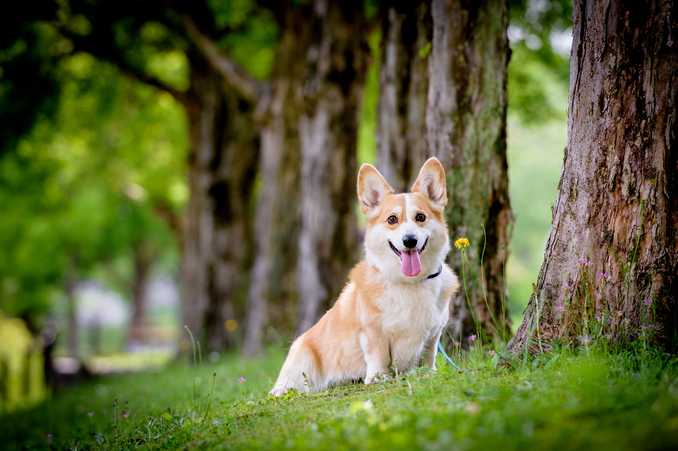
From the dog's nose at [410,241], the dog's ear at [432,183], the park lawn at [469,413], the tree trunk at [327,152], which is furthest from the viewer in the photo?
the tree trunk at [327,152]

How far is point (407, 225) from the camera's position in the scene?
3930 mm

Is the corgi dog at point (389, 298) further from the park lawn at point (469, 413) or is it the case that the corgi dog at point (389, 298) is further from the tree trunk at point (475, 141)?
the tree trunk at point (475, 141)

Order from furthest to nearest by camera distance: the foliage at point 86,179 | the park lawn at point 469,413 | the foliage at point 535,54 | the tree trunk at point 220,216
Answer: the foliage at point 86,179, the tree trunk at point 220,216, the foliage at point 535,54, the park lawn at point 469,413

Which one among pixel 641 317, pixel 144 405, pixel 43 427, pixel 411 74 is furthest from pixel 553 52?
pixel 43 427

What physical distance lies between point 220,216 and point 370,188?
8.26m

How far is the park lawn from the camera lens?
2238 millimetres

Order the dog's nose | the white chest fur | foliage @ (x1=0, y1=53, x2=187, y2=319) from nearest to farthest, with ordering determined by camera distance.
→ the dog's nose → the white chest fur → foliage @ (x1=0, y1=53, x2=187, y2=319)

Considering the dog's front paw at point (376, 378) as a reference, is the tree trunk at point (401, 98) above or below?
above

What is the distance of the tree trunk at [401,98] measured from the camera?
245 inches

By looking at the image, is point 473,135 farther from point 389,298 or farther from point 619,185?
point 389,298

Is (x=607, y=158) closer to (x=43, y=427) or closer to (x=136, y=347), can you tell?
(x=43, y=427)

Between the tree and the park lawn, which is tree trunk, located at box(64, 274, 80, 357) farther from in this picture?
the tree

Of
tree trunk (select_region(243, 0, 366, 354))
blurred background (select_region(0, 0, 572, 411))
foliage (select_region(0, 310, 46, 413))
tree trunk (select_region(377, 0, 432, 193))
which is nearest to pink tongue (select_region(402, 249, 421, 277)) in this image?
tree trunk (select_region(377, 0, 432, 193))

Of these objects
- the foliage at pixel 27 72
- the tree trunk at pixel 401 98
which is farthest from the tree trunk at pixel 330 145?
the foliage at pixel 27 72
